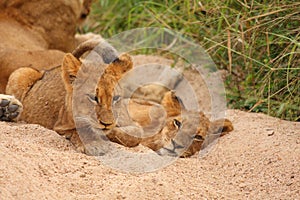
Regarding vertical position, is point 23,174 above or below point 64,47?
above

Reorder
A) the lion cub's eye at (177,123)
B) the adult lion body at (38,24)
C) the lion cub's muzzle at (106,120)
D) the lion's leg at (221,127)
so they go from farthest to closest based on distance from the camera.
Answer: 1. the adult lion body at (38,24)
2. the lion's leg at (221,127)
3. the lion cub's eye at (177,123)
4. the lion cub's muzzle at (106,120)

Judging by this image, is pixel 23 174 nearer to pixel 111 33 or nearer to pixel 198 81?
pixel 198 81

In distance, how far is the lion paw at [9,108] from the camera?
4.02 meters

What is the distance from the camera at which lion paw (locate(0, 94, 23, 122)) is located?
13.2 feet

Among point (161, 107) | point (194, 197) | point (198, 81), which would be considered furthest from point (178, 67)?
point (194, 197)

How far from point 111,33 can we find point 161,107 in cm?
283

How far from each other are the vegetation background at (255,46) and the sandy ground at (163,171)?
1.18 ft

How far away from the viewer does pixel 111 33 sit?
6.95 metres

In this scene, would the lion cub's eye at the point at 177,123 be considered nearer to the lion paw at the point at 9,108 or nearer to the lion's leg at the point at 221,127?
the lion's leg at the point at 221,127

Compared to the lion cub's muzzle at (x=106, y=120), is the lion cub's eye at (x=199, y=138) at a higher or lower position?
lower

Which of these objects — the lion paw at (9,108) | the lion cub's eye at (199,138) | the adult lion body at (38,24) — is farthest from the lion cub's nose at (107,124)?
the adult lion body at (38,24)

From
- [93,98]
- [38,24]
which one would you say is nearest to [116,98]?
[93,98]

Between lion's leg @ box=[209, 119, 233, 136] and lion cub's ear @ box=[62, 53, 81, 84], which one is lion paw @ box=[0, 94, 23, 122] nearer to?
lion cub's ear @ box=[62, 53, 81, 84]

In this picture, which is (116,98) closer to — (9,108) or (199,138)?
(199,138)
